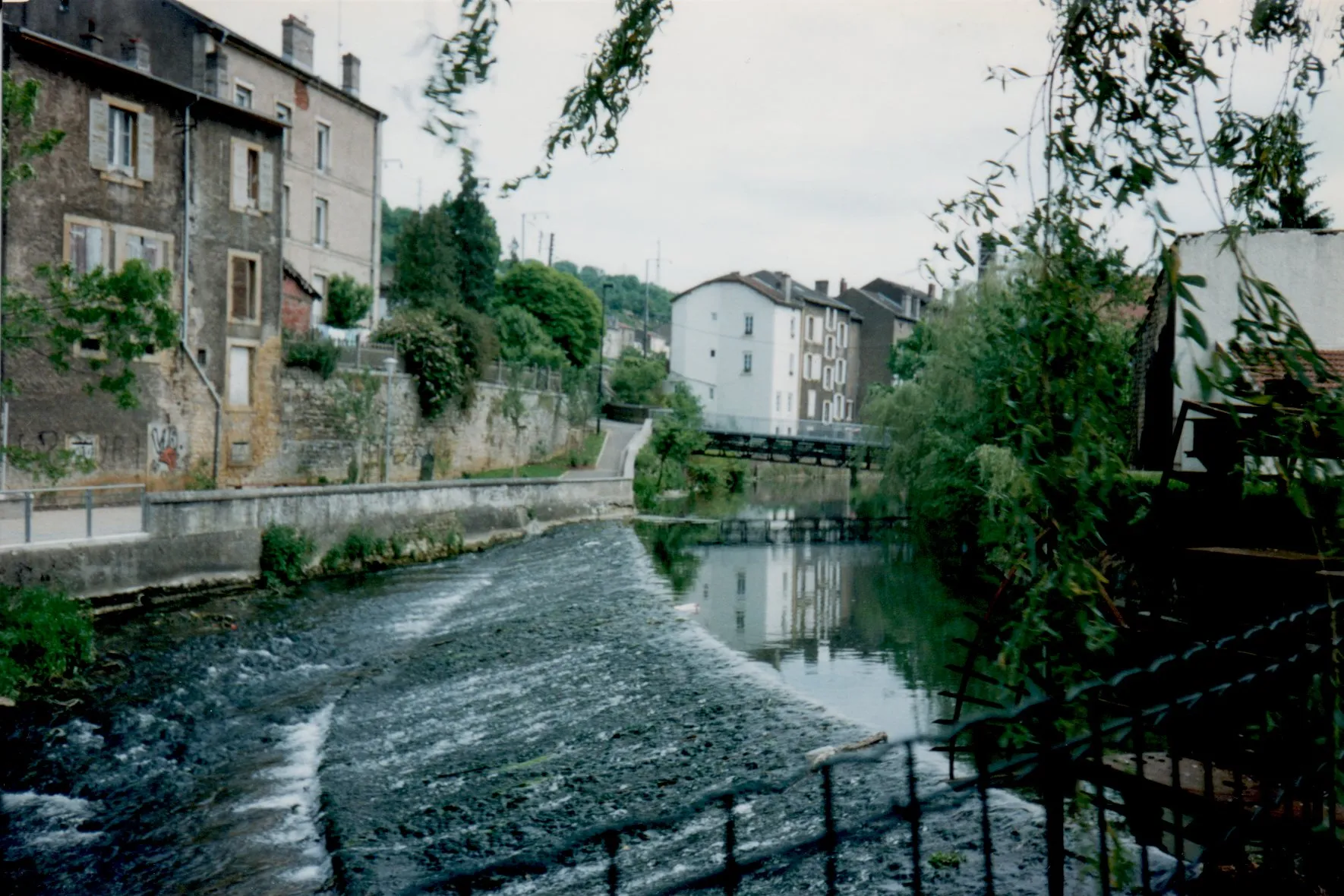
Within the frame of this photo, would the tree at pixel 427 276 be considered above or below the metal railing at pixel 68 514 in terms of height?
above

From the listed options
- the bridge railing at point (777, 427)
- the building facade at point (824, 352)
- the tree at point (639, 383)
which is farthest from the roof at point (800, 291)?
the tree at point (639, 383)

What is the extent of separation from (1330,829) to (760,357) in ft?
189

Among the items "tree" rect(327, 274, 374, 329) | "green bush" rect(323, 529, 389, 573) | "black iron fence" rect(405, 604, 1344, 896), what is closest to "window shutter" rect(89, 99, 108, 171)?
"green bush" rect(323, 529, 389, 573)

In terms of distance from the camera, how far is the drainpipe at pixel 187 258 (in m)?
22.3

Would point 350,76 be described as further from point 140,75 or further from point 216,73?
point 140,75

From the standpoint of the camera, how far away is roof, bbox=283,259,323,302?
29.3 m

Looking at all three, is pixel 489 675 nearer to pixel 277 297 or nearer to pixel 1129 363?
pixel 1129 363

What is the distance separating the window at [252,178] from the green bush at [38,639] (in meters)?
12.7

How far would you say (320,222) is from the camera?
3206 cm

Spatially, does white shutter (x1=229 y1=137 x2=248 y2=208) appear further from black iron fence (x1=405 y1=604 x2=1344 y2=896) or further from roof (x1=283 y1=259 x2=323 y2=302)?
black iron fence (x1=405 y1=604 x2=1344 y2=896)

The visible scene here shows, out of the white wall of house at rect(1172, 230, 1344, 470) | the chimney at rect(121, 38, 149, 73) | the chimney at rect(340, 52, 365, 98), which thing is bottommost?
the white wall of house at rect(1172, 230, 1344, 470)

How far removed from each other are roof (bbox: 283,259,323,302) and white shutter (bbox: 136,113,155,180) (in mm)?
7146

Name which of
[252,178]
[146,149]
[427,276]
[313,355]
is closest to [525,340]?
[427,276]

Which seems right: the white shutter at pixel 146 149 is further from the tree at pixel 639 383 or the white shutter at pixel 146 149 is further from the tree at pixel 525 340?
the tree at pixel 639 383
